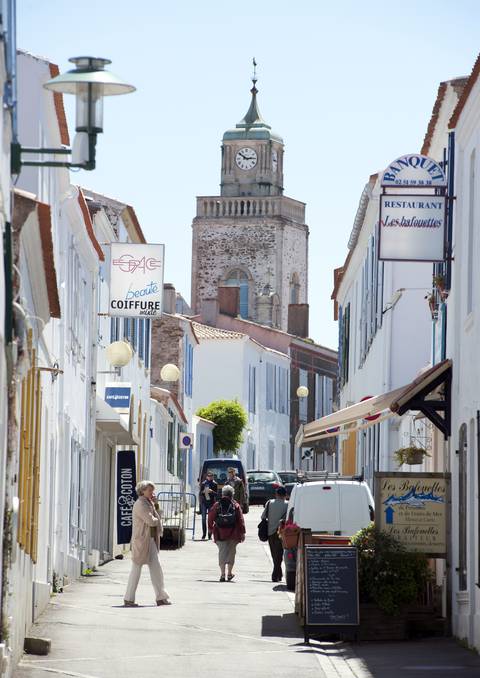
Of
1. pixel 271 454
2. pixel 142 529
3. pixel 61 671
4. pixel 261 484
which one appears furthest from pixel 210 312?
pixel 61 671

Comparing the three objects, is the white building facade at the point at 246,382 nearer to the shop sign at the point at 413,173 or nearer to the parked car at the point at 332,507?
the parked car at the point at 332,507

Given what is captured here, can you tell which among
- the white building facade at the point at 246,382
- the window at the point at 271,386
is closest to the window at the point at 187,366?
the white building facade at the point at 246,382

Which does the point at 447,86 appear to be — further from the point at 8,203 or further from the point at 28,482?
the point at 8,203

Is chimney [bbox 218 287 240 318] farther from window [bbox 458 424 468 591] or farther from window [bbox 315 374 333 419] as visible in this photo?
window [bbox 458 424 468 591]

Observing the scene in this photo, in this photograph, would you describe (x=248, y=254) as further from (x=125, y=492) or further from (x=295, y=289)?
(x=125, y=492)

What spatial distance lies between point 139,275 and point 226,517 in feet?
16.3

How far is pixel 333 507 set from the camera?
23062 mm

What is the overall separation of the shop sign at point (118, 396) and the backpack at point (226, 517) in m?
4.57

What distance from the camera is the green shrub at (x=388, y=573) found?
17.4 metres

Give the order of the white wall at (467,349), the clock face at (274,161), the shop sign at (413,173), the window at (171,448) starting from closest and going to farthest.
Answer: the white wall at (467,349) < the shop sign at (413,173) < the window at (171,448) < the clock face at (274,161)

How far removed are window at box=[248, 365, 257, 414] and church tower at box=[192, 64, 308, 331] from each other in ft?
90.8

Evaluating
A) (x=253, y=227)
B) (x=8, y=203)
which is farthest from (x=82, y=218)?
(x=253, y=227)

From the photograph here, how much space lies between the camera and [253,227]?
346ft

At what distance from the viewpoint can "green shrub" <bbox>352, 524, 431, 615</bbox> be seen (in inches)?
685
